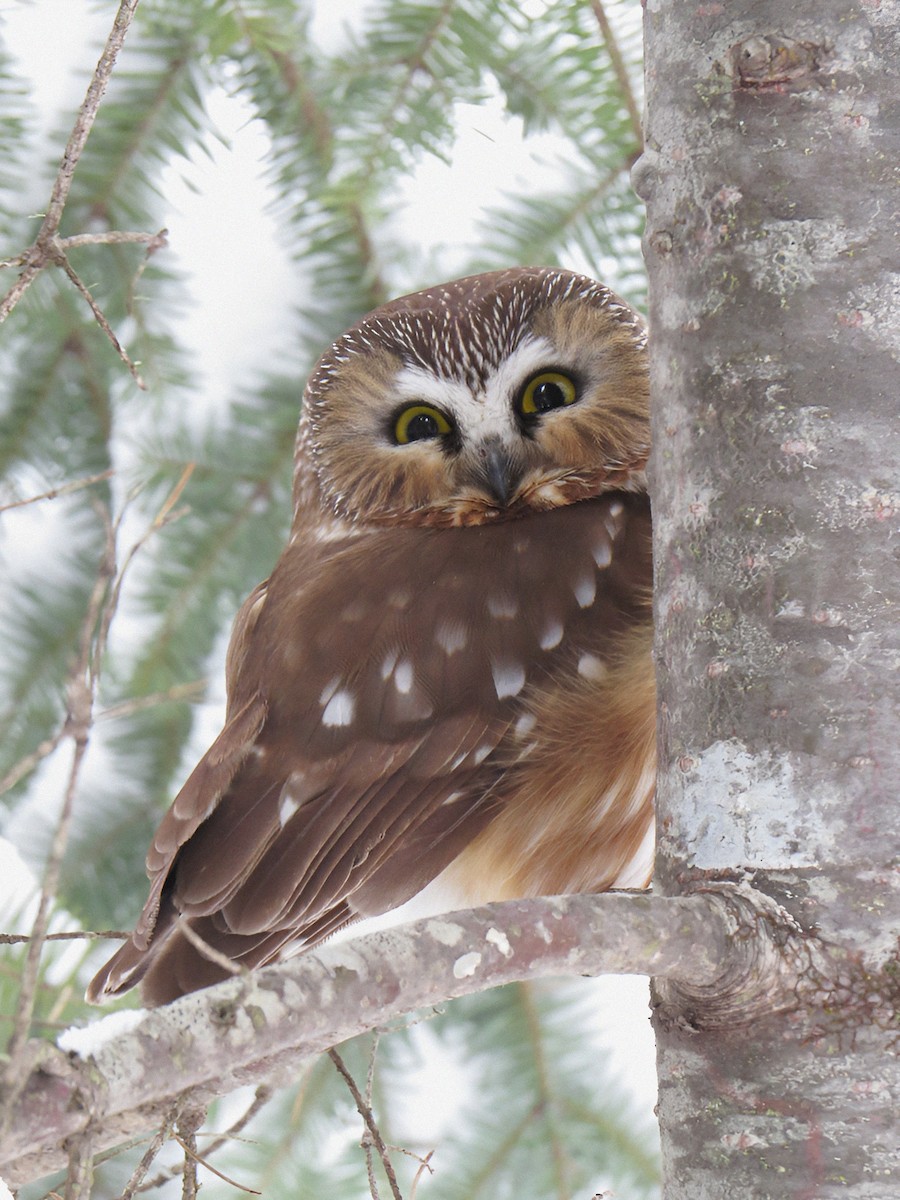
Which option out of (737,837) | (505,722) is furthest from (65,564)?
(737,837)

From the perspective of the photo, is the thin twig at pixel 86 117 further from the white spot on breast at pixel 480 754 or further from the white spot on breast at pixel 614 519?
the white spot on breast at pixel 614 519

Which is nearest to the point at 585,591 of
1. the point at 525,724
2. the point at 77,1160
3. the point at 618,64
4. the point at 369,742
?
the point at 525,724

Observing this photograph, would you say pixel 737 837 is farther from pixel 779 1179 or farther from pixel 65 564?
pixel 65 564

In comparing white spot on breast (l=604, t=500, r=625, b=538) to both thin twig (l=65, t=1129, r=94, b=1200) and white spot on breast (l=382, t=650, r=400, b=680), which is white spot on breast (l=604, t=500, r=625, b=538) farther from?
thin twig (l=65, t=1129, r=94, b=1200)

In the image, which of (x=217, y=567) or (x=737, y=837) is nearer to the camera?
(x=737, y=837)

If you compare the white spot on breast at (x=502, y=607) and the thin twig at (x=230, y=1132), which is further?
the white spot on breast at (x=502, y=607)

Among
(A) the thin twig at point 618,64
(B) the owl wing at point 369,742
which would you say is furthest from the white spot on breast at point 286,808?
(A) the thin twig at point 618,64
